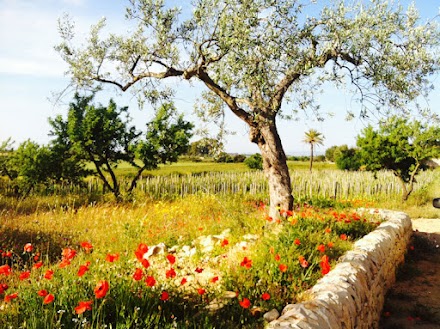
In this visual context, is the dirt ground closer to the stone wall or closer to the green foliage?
the stone wall

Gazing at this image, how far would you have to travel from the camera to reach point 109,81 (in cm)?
898

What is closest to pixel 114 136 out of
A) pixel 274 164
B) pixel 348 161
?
pixel 274 164

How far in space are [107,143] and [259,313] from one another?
49.6ft

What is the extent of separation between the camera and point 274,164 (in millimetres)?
8648

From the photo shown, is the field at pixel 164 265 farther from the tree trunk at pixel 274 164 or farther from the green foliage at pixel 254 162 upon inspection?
the green foliage at pixel 254 162

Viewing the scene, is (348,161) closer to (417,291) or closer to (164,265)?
(417,291)

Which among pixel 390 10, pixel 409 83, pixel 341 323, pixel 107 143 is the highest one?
pixel 390 10

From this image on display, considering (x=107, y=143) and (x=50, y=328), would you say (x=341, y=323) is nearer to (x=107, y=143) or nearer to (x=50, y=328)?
(x=50, y=328)

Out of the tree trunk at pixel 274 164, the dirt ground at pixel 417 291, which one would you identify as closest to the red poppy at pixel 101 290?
the dirt ground at pixel 417 291

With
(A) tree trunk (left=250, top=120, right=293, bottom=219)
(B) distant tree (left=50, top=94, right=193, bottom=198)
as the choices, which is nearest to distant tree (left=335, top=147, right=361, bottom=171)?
(B) distant tree (left=50, top=94, right=193, bottom=198)

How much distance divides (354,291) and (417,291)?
4302mm

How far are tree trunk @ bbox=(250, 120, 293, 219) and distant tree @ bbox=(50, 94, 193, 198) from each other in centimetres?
971

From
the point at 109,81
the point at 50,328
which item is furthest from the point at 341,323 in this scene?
the point at 109,81

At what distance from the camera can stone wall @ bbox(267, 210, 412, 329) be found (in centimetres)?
390
